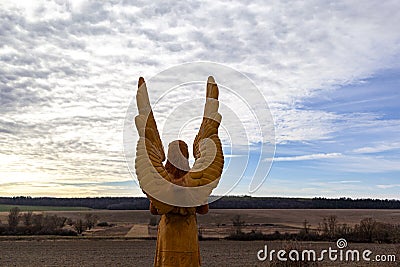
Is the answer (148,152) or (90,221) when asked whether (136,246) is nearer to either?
(90,221)

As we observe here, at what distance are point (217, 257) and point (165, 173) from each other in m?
21.3

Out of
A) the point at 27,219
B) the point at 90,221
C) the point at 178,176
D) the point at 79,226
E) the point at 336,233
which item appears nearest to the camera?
the point at 178,176

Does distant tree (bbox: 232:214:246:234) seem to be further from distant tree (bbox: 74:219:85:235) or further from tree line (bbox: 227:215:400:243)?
distant tree (bbox: 74:219:85:235)

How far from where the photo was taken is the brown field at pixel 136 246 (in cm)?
2494

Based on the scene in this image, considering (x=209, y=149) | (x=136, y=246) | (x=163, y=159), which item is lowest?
(x=136, y=246)

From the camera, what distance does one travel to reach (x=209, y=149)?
612 centimetres

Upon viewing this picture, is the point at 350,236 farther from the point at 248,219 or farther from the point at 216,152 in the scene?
the point at 216,152

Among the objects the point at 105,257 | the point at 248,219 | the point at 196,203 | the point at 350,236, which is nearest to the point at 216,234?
the point at 248,219

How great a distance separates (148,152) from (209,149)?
2.60 ft

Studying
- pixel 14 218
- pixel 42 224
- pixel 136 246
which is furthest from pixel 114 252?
pixel 14 218

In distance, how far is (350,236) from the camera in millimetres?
34062

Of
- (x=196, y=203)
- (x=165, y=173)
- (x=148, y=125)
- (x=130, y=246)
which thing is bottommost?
(x=130, y=246)

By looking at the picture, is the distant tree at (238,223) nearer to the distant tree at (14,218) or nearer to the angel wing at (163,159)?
the distant tree at (14,218)

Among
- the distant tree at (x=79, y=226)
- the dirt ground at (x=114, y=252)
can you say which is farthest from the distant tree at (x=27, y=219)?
the dirt ground at (x=114, y=252)
